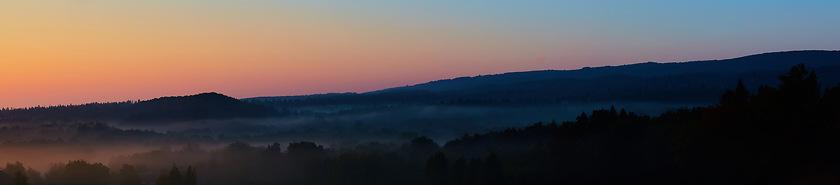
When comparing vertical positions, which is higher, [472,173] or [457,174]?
[472,173]

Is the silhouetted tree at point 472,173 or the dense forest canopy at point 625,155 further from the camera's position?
the silhouetted tree at point 472,173

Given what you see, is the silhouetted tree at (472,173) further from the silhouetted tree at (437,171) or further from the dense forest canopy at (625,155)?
the silhouetted tree at (437,171)

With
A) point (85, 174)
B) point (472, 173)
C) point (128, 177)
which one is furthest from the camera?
point (85, 174)

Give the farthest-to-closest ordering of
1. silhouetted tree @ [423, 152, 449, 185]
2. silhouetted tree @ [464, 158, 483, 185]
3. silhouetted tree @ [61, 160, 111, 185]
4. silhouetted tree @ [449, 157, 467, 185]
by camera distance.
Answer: silhouetted tree @ [61, 160, 111, 185]
silhouetted tree @ [423, 152, 449, 185]
silhouetted tree @ [449, 157, 467, 185]
silhouetted tree @ [464, 158, 483, 185]

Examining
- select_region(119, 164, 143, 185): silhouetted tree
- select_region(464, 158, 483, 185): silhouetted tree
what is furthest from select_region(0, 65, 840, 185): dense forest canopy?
Result: select_region(119, 164, 143, 185): silhouetted tree

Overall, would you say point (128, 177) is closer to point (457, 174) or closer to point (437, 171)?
point (437, 171)

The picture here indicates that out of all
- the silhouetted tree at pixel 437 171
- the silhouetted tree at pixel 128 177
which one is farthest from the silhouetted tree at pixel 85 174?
the silhouetted tree at pixel 437 171

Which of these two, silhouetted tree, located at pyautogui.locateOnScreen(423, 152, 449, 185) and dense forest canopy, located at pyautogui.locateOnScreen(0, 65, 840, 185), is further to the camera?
silhouetted tree, located at pyautogui.locateOnScreen(423, 152, 449, 185)

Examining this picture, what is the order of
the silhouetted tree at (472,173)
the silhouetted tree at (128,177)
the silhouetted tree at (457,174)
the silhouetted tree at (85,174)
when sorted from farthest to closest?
the silhouetted tree at (85,174) → the silhouetted tree at (128,177) → the silhouetted tree at (457,174) → the silhouetted tree at (472,173)

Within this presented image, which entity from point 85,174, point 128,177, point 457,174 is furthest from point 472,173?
point 85,174

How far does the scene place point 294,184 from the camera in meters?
106

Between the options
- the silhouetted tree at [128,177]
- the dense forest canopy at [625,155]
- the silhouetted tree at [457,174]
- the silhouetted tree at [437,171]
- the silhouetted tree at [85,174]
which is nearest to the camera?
the dense forest canopy at [625,155]

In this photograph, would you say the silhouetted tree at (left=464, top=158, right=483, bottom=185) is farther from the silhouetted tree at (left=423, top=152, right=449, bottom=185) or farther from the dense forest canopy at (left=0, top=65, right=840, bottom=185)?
the silhouetted tree at (left=423, top=152, right=449, bottom=185)

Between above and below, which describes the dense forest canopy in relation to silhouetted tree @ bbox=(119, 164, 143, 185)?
above
